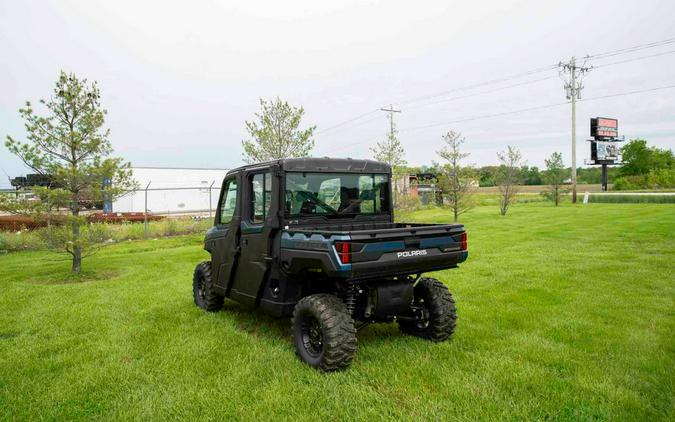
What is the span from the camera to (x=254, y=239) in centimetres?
568

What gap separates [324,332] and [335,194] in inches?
71.0

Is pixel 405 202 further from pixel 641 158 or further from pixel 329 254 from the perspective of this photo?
pixel 641 158

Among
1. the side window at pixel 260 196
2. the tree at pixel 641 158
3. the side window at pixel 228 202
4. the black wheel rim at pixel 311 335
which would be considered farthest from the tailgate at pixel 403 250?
the tree at pixel 641 158

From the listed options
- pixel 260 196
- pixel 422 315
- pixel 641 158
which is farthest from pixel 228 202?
pixel 641 158

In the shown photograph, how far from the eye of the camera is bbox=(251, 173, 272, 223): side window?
5520 mm

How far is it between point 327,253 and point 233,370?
153cm

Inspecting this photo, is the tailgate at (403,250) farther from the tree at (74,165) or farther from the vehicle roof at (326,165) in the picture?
the tree at (74,165)

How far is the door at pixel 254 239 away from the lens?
5496 mm

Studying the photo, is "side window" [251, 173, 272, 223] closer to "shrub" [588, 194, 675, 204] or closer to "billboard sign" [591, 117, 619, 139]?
"shrub" [588, 194, 675, 204]

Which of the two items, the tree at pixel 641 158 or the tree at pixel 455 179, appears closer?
the tree at pixel 455 179

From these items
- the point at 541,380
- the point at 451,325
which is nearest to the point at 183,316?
the point at 451,325

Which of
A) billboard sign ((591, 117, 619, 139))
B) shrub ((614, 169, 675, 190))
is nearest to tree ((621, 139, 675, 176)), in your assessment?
shrub ((614, 169, 675, 190))

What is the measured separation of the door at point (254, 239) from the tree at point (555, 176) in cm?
3279

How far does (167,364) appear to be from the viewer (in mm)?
4957
